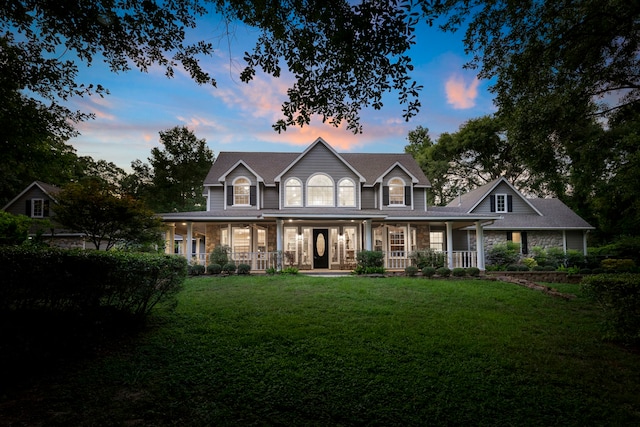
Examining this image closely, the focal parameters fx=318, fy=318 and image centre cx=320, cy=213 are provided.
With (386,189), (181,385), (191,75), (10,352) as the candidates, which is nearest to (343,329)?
(181,385)

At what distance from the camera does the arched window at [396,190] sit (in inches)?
673

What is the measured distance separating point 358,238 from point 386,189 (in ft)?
10.1

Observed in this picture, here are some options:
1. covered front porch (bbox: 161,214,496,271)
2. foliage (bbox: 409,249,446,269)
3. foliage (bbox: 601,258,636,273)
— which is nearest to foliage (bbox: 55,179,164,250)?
covered front porch (bbox: 161,214,496,271)

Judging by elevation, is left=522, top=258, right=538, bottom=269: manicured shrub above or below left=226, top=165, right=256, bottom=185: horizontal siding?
below

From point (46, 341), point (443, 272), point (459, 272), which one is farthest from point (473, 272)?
point (46, 341)

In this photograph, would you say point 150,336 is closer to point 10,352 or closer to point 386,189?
point 10,352

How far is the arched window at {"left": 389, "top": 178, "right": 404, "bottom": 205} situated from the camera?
17.1m

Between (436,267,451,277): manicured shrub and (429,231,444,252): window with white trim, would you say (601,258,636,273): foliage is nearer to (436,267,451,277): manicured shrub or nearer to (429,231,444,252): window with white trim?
(429,231,444,252): window with white trim

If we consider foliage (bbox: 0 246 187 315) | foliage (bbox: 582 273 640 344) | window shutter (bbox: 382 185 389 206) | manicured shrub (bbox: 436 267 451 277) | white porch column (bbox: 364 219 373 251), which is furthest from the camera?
window shutter (bbox: 382 185 389 206)

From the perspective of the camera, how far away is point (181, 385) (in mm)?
3830

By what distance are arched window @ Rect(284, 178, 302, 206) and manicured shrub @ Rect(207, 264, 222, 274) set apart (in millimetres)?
4780

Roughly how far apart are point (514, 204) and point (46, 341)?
76.0ft

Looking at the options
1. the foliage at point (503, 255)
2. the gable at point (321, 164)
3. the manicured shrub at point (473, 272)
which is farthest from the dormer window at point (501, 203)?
the gable at point (321, 164)

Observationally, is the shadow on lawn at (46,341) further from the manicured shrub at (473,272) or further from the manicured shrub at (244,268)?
the manicured shrub at (473,272)
